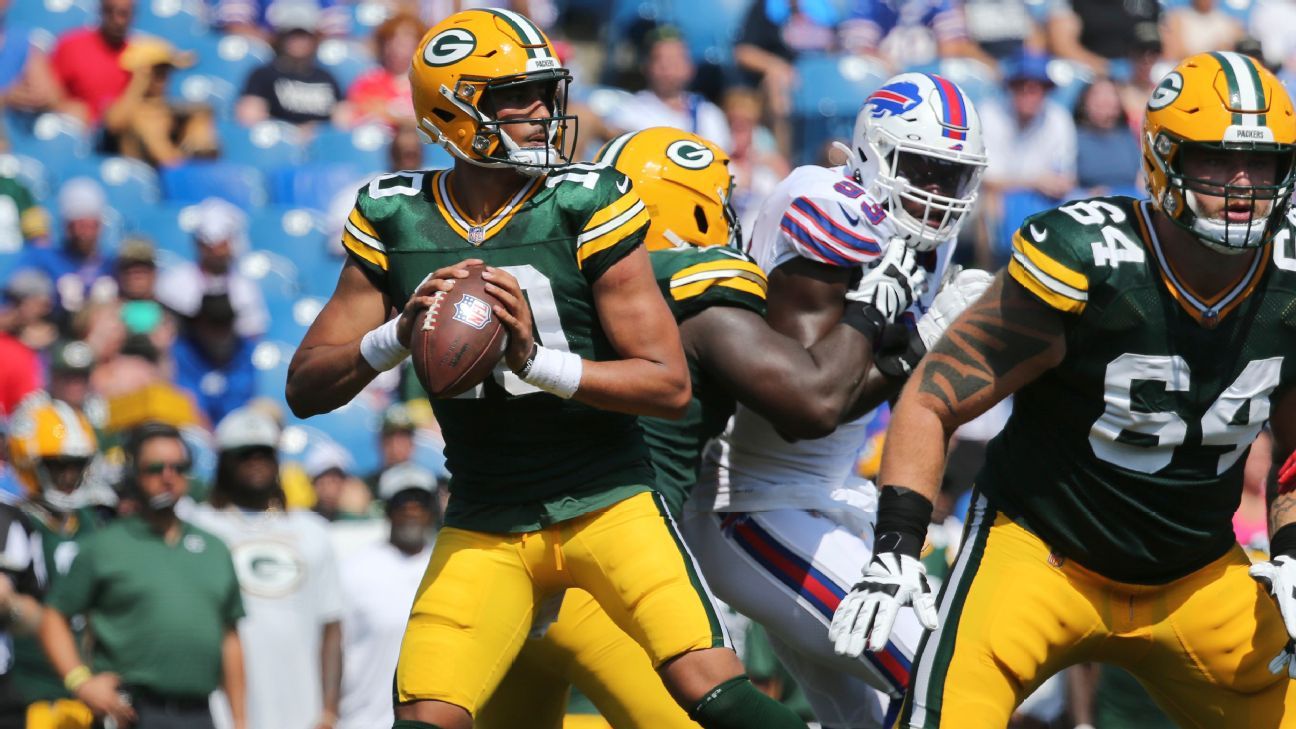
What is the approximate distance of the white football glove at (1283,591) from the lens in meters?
3.97

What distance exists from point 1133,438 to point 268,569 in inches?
157

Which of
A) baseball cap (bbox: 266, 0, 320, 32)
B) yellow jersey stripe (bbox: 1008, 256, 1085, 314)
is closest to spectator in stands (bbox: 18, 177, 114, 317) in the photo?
baseball cap (bbox: 266, 0, 320, 32)

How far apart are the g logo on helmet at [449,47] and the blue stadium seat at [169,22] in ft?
25.5

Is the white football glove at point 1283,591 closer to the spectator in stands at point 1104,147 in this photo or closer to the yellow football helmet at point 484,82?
the yellow football helmet at point 484,82

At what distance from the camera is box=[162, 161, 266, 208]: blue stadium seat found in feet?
34.7

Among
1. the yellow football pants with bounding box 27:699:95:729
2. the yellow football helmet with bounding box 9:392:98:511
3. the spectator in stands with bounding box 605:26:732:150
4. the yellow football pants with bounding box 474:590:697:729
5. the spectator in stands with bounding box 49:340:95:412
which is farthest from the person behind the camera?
the spectator in stands with bounding box 605:26:732:150

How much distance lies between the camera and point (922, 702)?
4.04 metres

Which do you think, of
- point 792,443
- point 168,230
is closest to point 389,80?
point 168,230

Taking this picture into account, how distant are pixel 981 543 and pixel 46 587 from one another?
361cm

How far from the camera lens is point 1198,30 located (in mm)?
12336

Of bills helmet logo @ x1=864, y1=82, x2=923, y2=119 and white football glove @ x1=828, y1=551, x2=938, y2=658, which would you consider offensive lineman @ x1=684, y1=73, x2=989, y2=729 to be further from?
white football glove @ x1=828, y1=551, x2=938, y2=658

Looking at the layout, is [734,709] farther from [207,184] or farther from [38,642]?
[207,184]

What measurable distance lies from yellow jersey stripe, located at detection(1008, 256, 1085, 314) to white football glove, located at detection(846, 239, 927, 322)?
92 centimetres

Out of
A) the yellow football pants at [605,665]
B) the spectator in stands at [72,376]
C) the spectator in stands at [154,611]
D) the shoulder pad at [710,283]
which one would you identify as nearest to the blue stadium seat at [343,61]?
the spectator in stands at [72,376]
